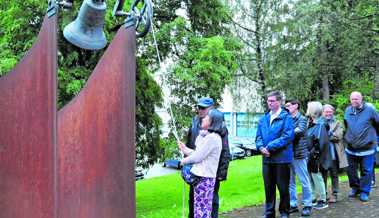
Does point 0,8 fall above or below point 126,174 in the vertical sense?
above

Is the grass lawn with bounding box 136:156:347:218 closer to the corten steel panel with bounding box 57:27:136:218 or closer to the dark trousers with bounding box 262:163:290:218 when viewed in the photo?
the dark trousers with bounding box 262:163:290:218

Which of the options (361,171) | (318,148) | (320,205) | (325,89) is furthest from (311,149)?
(325,89)

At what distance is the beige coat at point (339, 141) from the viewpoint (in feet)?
27.6

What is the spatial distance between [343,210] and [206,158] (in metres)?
2.86

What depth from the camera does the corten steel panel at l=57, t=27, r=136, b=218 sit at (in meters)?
3.49

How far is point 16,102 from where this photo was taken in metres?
3.59

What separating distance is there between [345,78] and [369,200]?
8144 millimetres

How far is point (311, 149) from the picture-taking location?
7914 mm

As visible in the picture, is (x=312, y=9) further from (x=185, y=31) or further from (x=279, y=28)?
(x=185, y=31)

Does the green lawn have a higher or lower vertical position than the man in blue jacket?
lower

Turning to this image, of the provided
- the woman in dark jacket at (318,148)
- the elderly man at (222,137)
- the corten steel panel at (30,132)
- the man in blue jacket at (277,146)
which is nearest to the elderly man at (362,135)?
the woman in dark jacket at (318,148)

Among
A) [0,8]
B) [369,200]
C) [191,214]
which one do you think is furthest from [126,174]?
[0,8]

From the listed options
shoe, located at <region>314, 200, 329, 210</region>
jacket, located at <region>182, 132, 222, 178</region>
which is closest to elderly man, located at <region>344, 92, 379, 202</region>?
shoe, located at <region>314, 200, 329, 210</region>

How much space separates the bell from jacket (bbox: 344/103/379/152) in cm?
538
